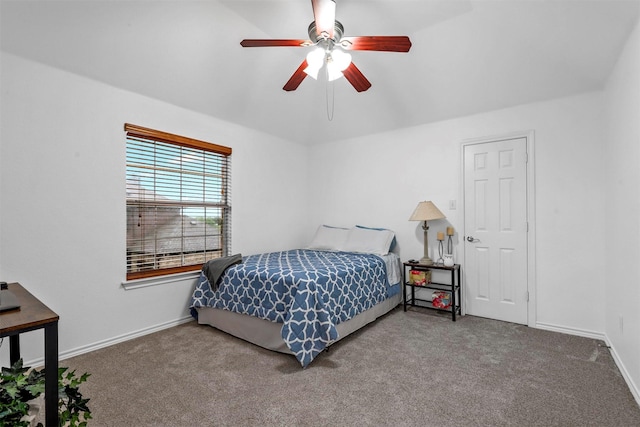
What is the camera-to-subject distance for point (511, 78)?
3.13m

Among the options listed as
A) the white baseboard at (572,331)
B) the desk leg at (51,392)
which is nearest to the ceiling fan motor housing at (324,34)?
the desk leg at (51,392)

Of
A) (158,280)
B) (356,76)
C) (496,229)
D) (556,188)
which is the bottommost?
(158,280)

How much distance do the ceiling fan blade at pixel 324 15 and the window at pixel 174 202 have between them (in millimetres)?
2078

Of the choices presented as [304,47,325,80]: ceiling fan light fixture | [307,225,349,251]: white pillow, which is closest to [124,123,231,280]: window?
[307,225,349,251]: white pillow

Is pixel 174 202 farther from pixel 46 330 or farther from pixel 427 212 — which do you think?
pixel 427 212

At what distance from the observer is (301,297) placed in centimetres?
251

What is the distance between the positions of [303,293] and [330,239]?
1948 mm

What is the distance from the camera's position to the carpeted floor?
6.03 ft

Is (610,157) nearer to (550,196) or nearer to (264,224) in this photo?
(550,196)

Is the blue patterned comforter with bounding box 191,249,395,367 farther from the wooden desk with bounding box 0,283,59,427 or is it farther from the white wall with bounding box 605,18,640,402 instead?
the white wall with bounding box 605,18,640,402

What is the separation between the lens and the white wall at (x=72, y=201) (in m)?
2.38

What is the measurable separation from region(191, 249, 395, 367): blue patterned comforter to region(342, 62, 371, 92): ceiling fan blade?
1.62 meters

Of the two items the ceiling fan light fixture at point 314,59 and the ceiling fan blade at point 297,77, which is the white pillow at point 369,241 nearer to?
the ceiling fan blade at point 297,77

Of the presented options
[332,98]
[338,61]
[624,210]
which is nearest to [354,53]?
[332,98]
